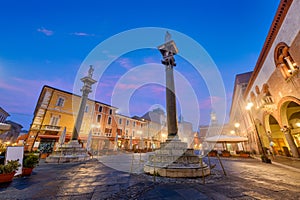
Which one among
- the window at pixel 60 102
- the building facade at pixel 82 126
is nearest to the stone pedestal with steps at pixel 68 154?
the building facade at pixel 82 126

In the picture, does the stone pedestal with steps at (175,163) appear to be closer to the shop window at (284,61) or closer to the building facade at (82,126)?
the building facade at (82,126)

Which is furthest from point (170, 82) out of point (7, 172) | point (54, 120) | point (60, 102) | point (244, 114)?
point (244, 114)

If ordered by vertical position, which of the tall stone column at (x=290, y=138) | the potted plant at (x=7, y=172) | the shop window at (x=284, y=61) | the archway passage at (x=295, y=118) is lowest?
the potted plant at (x=7, y=172)

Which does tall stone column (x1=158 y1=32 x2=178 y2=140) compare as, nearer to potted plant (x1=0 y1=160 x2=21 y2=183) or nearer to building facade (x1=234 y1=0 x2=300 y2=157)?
potted plant (x1=0 y1=160 x2=21 y2=183)

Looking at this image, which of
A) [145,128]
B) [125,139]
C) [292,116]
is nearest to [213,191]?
[292,116]

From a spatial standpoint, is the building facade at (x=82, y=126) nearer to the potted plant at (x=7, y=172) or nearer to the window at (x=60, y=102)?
the window at (x=60, y=102)

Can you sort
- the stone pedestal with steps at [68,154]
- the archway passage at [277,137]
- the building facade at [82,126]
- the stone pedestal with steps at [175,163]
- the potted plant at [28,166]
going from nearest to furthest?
the stone pedestal with steps at [175,163] → the potted plant at [28,166] → the stone pedestal with steps at [68,154] → the archway passage at [277,137] → the building facade at [82,126]

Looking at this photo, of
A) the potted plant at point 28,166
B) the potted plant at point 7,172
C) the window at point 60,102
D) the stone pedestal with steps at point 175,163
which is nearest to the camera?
the potted plant at point 7,172

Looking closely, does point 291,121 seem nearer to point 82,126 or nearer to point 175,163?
point 175,163

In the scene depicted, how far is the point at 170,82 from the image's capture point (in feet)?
25.9

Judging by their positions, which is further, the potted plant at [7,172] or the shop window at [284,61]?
the shop window at [284,61]

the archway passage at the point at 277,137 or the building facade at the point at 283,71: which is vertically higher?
the building facade at the point at 283,71

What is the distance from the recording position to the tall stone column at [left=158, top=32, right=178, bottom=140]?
7004 millimetres

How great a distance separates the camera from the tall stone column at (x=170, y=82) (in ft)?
23.0
